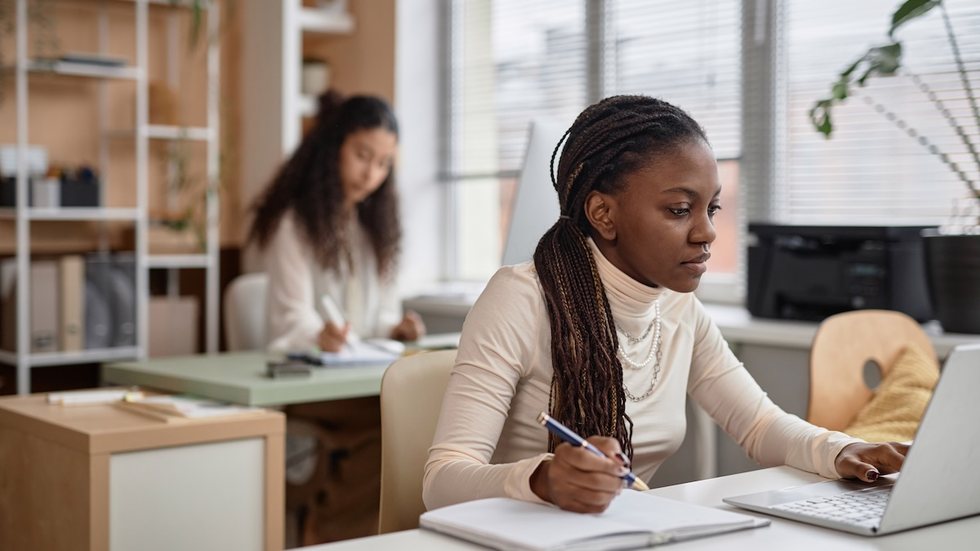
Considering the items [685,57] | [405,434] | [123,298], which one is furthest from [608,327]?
[123,298]

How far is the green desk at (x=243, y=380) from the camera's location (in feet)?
7.72

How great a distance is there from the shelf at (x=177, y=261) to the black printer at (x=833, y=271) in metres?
2.29

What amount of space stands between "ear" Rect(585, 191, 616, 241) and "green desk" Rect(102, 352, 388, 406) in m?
1.03

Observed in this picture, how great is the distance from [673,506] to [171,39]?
3.93 m

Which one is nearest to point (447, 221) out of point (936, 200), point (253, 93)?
point (253, 93)

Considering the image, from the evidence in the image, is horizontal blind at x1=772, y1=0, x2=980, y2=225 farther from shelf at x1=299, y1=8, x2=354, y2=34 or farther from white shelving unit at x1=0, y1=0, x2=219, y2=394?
white shelving unit at x1=0, y1=0, x2=219, y2=394

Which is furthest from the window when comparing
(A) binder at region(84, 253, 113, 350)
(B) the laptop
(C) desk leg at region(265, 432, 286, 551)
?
(B) the laptop

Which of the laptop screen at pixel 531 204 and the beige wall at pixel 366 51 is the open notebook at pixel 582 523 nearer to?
the laptop screen at pixel 531 204

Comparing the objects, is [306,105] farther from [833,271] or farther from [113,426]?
[113,426]

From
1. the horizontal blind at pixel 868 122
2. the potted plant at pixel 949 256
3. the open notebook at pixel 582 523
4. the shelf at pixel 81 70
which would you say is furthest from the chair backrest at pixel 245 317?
the open notebook at pixel 582 523

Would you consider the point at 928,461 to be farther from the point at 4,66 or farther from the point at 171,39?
the point at 171,39

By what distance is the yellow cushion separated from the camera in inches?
84.4

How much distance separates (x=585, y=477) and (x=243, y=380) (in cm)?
142

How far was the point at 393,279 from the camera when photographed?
3412 millimetres
